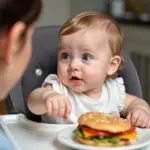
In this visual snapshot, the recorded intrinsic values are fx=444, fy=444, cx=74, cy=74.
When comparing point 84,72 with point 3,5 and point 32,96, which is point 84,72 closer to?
point 32,96

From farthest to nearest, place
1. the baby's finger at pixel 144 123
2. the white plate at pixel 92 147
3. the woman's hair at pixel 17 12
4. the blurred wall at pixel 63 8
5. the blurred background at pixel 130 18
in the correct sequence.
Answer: the blurred wall at pixel 63 8, the blurred background at pixel 130 18, the baby's finger at pixel 144 123, the white plate at pixel 92 147, the woman's hair at pixel 17 12

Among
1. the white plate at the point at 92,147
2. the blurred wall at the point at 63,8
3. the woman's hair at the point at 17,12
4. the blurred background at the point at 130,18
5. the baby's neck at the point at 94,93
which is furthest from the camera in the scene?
the blurred wall at the point at 63,8

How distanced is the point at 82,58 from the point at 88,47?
4 cm

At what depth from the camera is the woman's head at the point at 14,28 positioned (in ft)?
2.43

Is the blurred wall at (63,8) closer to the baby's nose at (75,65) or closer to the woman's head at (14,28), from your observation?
the baby's nose at (75,65)

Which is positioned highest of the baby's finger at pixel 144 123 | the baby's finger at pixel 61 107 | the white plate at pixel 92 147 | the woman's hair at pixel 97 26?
the woman's hair at pixel 97 26

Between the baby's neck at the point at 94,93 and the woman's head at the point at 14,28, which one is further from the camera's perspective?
the baby's neck at the point at 94,93

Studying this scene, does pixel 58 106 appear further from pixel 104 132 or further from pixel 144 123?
pixel 144 123

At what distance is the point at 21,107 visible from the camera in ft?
4.86

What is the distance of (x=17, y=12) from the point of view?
75cm

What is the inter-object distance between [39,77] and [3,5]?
829 mm

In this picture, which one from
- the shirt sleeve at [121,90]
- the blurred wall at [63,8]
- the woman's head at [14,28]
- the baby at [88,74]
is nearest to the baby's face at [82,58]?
the baby at [88,74]

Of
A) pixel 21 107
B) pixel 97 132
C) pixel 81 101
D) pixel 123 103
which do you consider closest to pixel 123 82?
pixel 123 103

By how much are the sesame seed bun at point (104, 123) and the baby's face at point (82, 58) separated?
0.80 feet
